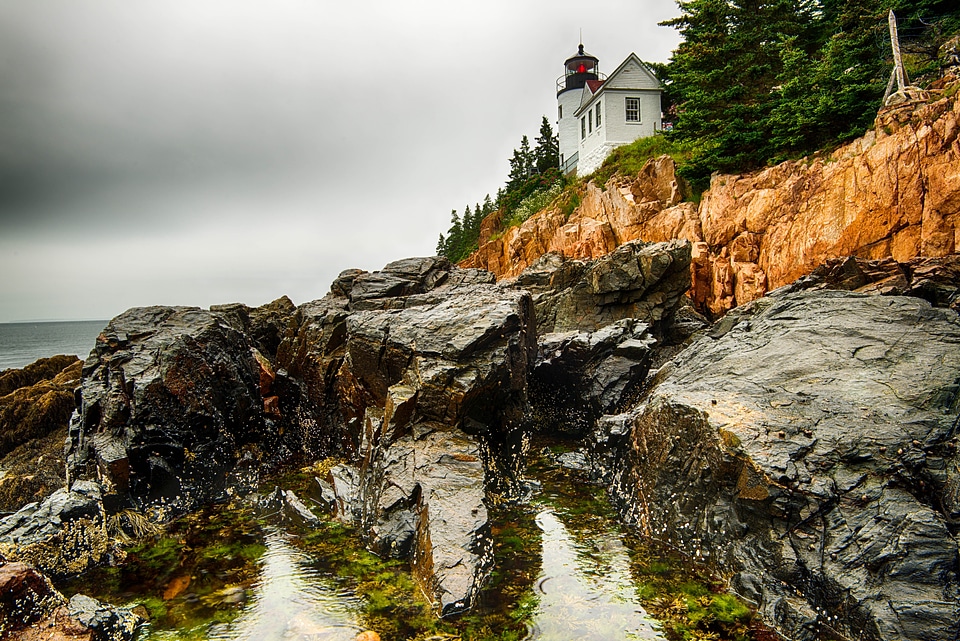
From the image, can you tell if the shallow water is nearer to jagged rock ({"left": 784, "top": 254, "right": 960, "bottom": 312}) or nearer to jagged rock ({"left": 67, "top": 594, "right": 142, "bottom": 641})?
jagged rock ({"left": 67, "top": 594, "right": 142, "bottom": 641})

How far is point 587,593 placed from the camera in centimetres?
849

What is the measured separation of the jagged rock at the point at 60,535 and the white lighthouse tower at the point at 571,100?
1980 inches

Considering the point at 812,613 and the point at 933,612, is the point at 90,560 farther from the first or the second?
the point at 933,612

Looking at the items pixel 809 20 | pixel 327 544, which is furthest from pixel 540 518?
pixel 809 20

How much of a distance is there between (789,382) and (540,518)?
17.7 ft

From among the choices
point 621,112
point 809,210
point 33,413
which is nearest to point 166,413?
point 33,413

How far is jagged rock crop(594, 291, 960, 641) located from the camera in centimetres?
673

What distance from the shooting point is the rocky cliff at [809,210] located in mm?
19875

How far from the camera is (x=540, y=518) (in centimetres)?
1122

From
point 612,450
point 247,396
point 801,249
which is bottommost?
point 612,450

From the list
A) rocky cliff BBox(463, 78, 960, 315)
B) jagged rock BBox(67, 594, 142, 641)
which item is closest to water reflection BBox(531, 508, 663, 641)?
jagged rock BBox(67, 594, 142, 641)

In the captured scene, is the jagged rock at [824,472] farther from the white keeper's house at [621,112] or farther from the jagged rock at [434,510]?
the white keeper's house at [621,112]

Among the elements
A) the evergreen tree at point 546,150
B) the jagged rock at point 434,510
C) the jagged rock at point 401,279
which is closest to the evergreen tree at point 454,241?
the evergreen tree at point 546,150

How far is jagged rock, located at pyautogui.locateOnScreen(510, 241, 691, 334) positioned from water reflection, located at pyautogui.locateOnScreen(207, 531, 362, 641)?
597 inches
